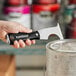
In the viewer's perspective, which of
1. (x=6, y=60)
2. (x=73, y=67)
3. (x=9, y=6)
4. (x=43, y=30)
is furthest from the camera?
(x=6, y=60)

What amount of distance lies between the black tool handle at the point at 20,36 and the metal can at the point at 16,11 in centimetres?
49

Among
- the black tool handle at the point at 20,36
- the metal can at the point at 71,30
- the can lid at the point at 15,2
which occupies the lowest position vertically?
the metal can at the point at 71,30

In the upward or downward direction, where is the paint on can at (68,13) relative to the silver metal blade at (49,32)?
downward

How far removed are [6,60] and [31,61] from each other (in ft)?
0.91

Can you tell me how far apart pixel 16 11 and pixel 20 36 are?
0.51m

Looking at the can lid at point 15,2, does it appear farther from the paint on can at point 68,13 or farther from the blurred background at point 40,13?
the paint on can at point 68,13

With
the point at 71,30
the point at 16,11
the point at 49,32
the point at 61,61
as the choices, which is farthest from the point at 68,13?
the point at 61,61

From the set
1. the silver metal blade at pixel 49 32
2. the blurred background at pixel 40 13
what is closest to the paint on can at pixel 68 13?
the blurred background at pixel 40 13

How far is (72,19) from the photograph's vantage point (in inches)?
41.3

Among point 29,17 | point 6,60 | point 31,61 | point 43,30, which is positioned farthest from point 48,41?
point 31,61

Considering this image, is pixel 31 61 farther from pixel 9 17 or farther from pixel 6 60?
pixel 9 17

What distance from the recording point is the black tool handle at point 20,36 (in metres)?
0.53

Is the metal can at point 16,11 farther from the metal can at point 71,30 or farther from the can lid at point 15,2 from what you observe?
the metal can at point 71,30

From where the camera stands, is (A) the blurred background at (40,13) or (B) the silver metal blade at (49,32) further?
(A) the blurred background at (40,13)
